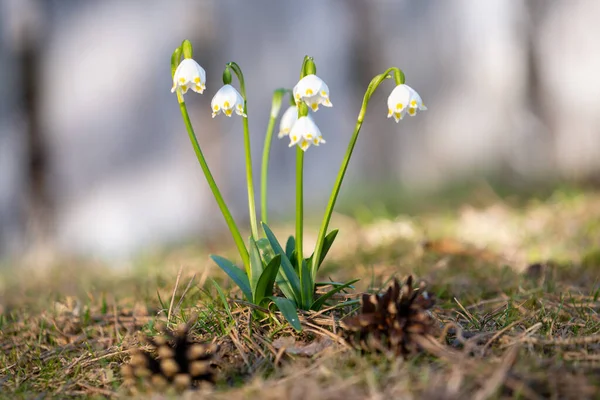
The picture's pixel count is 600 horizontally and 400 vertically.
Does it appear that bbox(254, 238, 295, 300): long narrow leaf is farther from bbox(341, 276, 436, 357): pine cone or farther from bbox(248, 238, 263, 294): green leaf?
bbox(341, 276, 436, 357): pine cone

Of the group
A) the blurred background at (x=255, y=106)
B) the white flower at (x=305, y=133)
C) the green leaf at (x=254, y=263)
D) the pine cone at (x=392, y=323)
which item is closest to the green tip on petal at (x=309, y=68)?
the white flower at (x=305, y=133)

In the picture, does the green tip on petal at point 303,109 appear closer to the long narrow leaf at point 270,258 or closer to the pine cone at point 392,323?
the long narrow leaf at point 270,258

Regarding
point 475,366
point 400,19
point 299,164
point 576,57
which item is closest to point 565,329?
point 475,366

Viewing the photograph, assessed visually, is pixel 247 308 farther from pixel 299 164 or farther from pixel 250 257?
pixel 299 164

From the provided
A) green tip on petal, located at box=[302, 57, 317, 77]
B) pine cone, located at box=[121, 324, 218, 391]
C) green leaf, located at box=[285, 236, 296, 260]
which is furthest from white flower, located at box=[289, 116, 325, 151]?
pine cone, located at box=[121, 324, 218, 391]

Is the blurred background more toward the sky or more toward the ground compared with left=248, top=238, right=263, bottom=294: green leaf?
more toward the sky

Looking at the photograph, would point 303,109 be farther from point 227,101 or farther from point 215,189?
point 215,189
